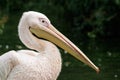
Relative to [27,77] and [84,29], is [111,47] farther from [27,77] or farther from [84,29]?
[27,77]

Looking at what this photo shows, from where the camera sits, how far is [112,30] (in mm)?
18125

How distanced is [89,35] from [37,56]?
1020 centimetres

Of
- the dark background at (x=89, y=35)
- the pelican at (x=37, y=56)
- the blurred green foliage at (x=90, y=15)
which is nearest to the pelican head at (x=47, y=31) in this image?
the pelican at (x=37, y=56)

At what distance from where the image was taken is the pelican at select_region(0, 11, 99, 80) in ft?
24.5

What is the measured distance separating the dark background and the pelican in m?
2.50

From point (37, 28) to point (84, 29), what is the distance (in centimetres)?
1144

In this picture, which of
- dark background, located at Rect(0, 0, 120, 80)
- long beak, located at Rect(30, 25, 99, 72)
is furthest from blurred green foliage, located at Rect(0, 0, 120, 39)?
long beak, located at Rect(30, 25, 99, 72)

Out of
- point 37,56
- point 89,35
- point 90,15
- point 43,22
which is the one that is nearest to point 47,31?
point 43,22

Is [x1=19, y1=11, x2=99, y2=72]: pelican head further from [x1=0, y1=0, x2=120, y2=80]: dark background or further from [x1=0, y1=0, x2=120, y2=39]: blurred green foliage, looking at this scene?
[x1=0, y1=0, x2=120, y2=39]: blurred green foliage

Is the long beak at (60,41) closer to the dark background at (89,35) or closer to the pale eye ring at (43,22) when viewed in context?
the pale eye ring at (43,22)

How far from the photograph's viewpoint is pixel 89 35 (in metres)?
17.8

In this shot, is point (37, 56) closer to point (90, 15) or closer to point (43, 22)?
point (43, 22)

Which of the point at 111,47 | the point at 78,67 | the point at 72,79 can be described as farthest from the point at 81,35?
the point at 72,79

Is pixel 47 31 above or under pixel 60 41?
above
